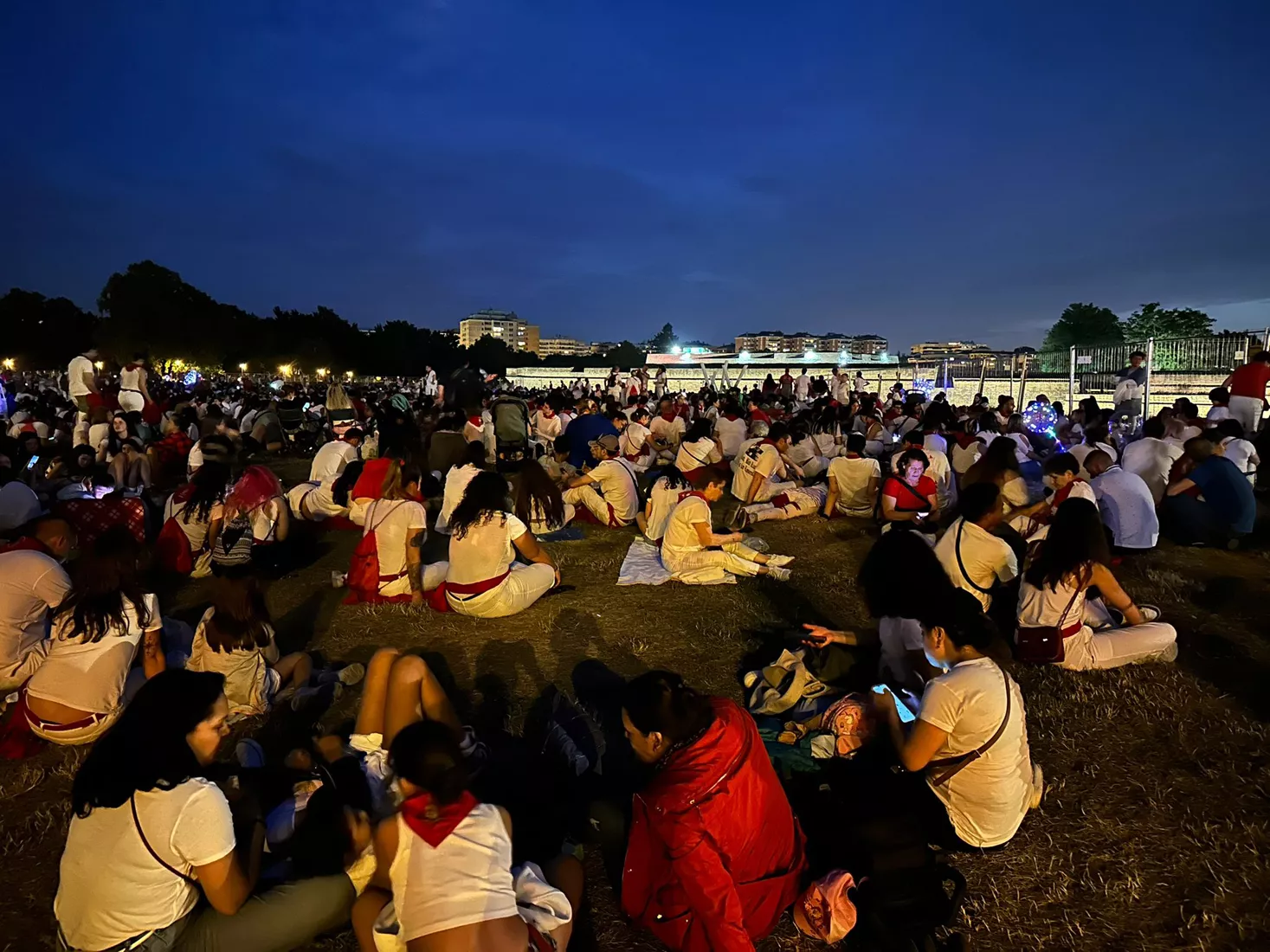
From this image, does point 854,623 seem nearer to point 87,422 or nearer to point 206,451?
point 206,451

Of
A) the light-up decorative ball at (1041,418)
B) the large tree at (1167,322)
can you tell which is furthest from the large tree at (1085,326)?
the light-up decorative ball at (1041,418)

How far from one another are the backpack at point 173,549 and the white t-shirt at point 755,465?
6.88 meters

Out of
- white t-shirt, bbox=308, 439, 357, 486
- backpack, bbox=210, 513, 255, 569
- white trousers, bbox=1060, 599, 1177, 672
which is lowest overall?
white trousers, bbox=1060, 599, 1177, 672

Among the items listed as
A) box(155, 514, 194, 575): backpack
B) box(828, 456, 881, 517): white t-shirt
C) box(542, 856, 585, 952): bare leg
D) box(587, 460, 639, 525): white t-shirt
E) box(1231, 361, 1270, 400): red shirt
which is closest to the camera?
box(542, 856, 585, 952): bare leg

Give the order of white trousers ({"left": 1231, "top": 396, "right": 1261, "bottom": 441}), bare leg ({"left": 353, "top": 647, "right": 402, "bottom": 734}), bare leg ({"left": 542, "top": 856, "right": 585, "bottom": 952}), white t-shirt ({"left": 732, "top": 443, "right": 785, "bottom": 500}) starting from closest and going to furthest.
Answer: bare leg ({"left": 542, "top": 856, "right": 585, "bottom": 952})
bare leg ({"left": 353, "top": 647, "right": 402, "bottom": 734})
white t-shirt ({"left": 732, "top": 443, "right": 785, "bottom": 500})
white trousers ({"left": 1231, "top": 396, "right": 1261, "bottom": 441})

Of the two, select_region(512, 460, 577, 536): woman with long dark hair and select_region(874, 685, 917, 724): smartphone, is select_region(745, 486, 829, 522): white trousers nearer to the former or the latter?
select_region(512, 460, 577, 536): woman with long dark hair

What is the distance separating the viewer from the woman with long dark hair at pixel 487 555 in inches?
217

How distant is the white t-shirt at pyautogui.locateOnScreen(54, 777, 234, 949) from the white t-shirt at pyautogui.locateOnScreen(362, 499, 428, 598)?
3.72 metres

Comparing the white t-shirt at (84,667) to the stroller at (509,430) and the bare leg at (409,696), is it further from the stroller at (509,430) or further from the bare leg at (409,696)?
the stroller at (509,430)

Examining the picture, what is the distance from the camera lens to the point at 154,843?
88.3 inches

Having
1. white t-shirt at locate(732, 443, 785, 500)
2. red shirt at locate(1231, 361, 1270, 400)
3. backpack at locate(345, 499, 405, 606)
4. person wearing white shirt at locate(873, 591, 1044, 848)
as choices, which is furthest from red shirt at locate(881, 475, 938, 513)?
red shirt at locate(1231, 361, 1270, 400)

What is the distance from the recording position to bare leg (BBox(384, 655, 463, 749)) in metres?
3.61

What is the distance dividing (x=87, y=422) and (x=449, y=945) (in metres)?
13.7

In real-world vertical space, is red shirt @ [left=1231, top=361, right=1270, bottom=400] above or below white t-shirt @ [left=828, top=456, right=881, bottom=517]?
above
